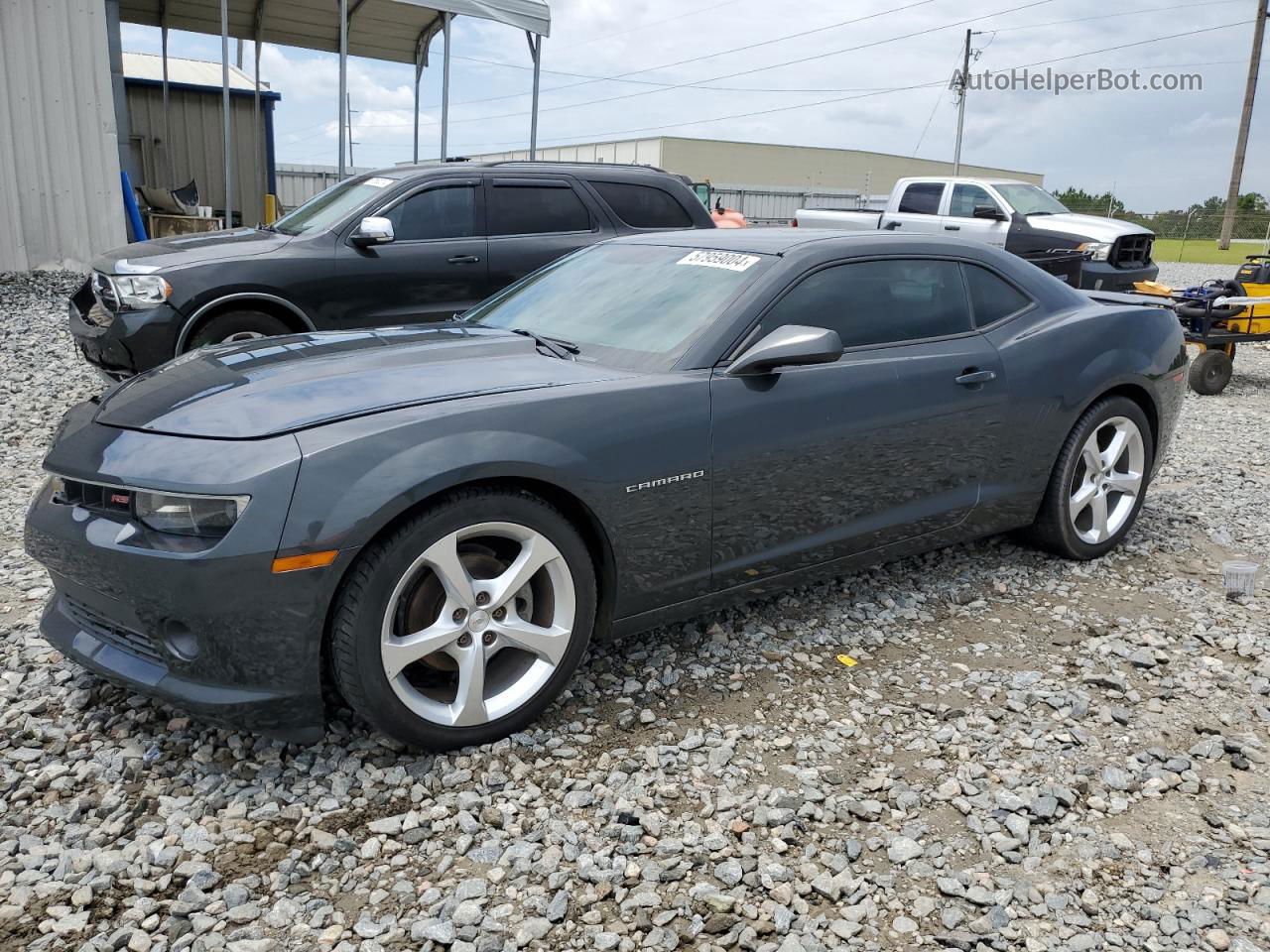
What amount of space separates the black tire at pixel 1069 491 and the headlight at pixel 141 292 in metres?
5.14

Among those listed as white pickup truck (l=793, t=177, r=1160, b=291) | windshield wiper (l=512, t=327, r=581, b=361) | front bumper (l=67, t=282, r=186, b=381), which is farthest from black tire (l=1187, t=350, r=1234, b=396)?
front bumper (l=67, t=282, r=186, b=381)

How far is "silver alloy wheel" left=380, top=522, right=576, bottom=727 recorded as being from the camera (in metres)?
2.68

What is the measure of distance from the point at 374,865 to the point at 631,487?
1.26 m

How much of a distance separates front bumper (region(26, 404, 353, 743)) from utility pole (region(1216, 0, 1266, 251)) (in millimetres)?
39899

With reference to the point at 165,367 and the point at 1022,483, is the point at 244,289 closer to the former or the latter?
the point at 165,367

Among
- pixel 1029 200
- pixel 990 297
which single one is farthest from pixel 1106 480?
pixel 1029 200

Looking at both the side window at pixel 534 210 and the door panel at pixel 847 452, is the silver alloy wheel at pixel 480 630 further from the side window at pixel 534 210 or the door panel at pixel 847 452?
the side window at pixel 534 210

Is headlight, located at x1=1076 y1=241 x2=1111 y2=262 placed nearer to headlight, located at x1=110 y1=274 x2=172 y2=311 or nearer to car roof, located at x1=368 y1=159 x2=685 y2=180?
car roof, located at x1=368 y1=159 x2=685 y2=180

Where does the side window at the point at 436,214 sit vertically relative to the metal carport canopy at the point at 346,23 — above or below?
below

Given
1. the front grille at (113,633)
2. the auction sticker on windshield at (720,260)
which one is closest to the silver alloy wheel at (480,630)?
the front grille at (113,633)

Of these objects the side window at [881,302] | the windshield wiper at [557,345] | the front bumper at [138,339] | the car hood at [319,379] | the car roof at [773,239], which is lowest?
the front bumper at [138,339]

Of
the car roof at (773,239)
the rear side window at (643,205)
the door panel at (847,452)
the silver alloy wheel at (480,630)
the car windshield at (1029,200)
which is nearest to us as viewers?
the silver alloy wheel at (480,630)

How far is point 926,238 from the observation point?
411cm

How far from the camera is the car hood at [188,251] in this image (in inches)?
241
